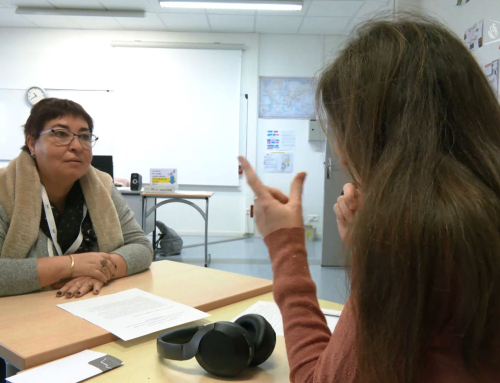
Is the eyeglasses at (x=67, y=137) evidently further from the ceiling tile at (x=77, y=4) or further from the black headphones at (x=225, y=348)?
the ceiling tile at (x=77, y=4)

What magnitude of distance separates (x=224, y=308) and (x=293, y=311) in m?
0.47

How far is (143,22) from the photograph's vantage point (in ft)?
18.1

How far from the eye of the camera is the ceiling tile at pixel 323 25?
5326mm

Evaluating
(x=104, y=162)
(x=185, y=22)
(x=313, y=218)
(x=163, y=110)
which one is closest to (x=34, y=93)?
(x=163, y=110)

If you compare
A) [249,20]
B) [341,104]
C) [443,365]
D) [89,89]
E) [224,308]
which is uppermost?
[249,20]

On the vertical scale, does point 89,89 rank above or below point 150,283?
above

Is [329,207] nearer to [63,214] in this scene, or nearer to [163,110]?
[163,110]

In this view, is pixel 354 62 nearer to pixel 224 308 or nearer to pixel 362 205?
pixel 362 205

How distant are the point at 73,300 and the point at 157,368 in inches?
18.3

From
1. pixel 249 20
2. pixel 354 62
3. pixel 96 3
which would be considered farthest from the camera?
pixel 249 20

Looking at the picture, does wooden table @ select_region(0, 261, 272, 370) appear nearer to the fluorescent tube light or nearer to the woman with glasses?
the woman with glasses

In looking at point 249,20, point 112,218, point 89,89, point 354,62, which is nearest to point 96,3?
point 89,89

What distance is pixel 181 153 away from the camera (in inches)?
230

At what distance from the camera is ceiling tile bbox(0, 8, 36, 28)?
17.3 ft
